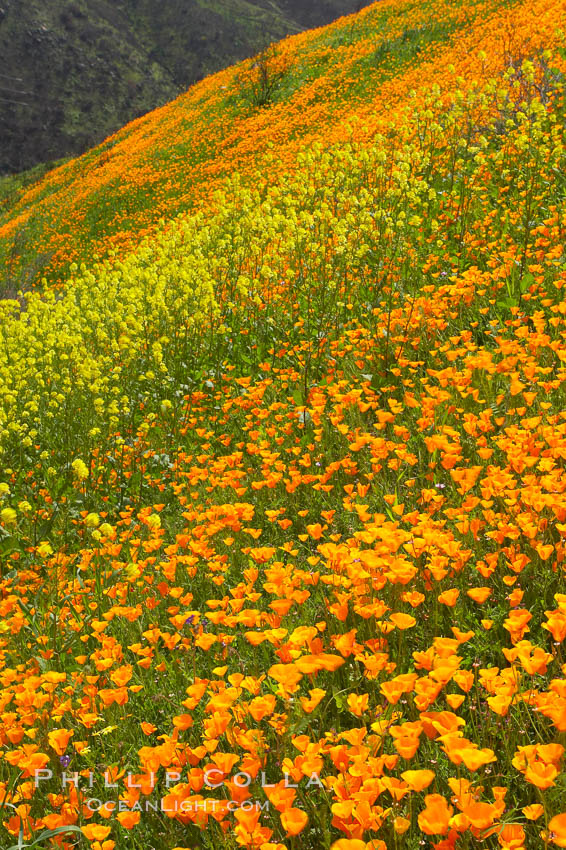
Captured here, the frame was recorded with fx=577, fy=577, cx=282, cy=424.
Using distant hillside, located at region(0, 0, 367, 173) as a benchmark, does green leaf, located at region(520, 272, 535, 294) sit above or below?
below

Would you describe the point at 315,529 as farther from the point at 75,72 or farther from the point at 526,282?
the point at 75,72

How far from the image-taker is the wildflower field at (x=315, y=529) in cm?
176

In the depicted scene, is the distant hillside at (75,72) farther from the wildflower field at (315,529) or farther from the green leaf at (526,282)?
A: the green leaf at (526,282)

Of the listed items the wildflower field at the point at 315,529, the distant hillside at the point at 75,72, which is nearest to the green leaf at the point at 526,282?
the wildflower field at the point at 315,529

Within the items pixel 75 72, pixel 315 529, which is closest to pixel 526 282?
pixel 315 529

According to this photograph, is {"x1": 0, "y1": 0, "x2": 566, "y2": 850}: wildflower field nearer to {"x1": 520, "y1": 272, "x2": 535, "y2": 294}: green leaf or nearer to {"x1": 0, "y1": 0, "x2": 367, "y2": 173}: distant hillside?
{"x1": 520, "y1": 272, "x2": 535, "y2": 294}: green leaf

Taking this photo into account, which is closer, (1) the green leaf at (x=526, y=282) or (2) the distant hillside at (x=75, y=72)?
(1) the green leaf at (x=526, y=282)

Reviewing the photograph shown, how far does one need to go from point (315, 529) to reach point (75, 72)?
380 ft

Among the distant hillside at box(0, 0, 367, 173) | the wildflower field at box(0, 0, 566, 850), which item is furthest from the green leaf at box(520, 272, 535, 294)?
the distant hillside at box(0, 0, 367, 173)

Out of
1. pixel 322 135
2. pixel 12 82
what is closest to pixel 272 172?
pixel 322 135

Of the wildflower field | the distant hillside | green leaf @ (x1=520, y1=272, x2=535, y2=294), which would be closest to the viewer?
the wildflower field

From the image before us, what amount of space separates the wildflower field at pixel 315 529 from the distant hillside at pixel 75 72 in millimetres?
90864

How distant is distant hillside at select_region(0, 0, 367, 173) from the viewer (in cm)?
9300

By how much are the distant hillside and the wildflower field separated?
298 feet
